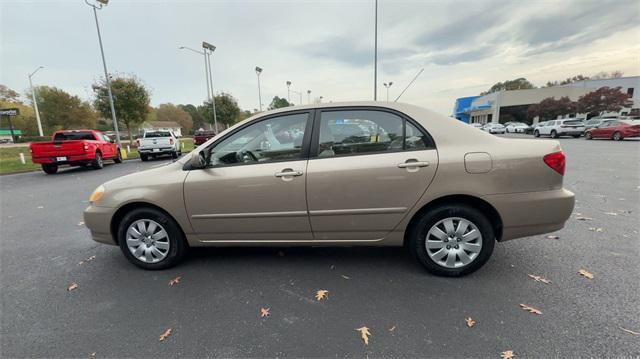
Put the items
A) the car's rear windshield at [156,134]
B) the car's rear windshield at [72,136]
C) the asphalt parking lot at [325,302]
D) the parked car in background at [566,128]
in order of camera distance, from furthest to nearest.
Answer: the parked car in background at [566,128], the car's rear windshield at [156,134], the car's rear windshield at [72,136], the asphalt parking lot at [325,302]

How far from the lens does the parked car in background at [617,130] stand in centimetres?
1756

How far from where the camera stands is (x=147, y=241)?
309cm

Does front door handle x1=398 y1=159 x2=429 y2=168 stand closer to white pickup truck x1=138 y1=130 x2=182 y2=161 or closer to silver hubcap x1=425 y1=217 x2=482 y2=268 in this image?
silver hubcap x1=425 y1=217 x2=482 y2=268

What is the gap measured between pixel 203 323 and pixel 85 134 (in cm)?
1387

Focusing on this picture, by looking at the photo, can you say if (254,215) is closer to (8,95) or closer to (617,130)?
(617,130)

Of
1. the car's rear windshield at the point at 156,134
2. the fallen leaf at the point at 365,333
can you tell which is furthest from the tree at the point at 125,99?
the fallen leaf at the point at 365,333

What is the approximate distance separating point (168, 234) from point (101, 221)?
774 mm

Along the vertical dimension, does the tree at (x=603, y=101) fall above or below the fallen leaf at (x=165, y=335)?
above

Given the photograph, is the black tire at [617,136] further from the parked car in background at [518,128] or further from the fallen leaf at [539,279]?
the fallen leaf at [539,279]

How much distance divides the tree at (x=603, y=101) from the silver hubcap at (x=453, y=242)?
51.2 meters

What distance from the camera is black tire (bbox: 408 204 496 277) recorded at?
2635 mm

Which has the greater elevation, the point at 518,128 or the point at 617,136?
the point at 518,128

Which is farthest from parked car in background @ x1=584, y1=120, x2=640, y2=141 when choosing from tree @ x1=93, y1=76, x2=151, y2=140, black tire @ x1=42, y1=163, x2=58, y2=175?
tree @ x1=93, y1=76, x2=151, y2=140

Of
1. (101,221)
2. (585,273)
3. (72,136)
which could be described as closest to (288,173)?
(101,221)
